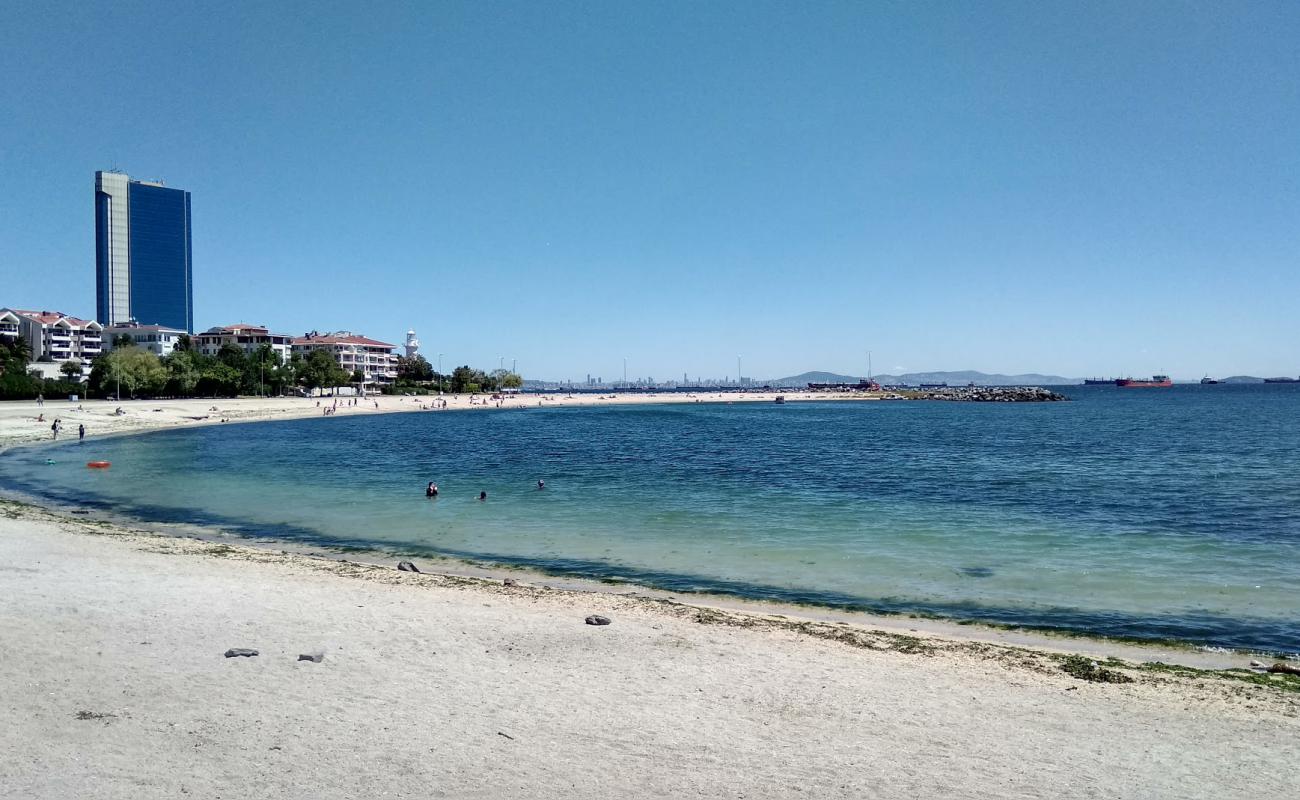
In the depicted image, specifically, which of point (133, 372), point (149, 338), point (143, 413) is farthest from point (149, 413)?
point (149, 338)

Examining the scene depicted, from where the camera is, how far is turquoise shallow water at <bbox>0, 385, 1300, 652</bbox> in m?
14.5

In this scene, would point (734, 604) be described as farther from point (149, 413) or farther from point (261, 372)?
point (261, 372)

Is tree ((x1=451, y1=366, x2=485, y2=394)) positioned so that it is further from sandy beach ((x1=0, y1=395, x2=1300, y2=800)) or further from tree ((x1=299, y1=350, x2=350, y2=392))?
sandy beach ((x1=0, y1=395, x2=1300, y2=800))

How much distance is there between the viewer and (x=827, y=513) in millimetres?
23484

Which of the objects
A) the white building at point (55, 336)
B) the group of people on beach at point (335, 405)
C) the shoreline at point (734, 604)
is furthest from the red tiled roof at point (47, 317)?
the shoreline at point (734, 604)

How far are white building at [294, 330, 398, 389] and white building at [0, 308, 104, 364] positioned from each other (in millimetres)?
32123

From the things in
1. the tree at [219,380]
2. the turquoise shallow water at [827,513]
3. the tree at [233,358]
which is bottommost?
the turquoise shallow water at [827,513]

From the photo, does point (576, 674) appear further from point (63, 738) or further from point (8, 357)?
point (8, 357)

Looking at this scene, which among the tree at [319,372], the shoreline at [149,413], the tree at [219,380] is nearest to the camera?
the shoreline at [149,413]

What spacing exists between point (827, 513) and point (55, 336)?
13514cm

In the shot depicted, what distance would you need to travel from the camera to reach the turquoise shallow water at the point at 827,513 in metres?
14.5

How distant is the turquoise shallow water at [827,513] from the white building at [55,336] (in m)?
88.3

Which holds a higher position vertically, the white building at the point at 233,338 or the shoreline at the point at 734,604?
the white building at the point at 233,338

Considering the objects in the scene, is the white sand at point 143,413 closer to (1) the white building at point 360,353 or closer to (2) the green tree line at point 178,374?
(2) the green tree line at point 178,374
